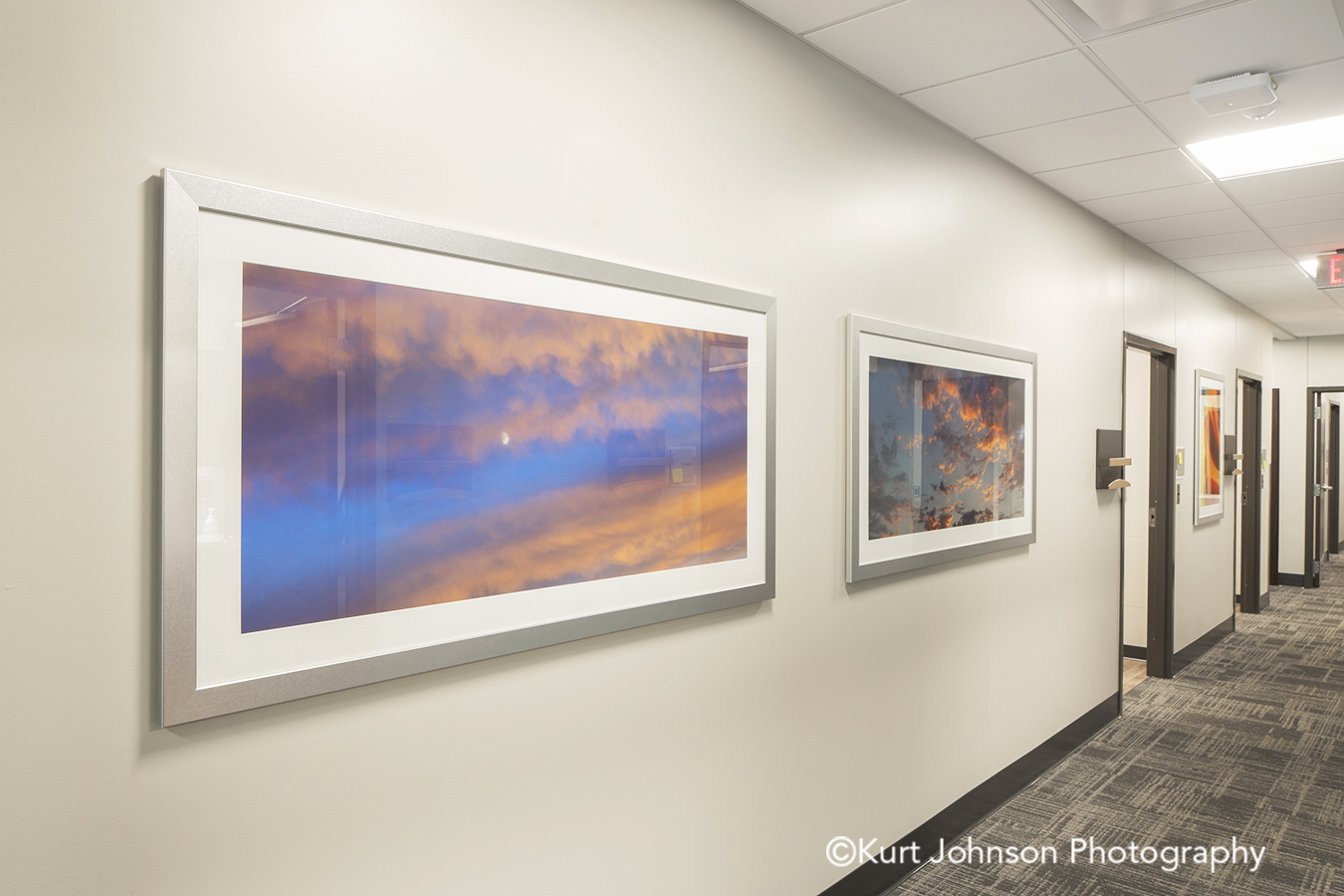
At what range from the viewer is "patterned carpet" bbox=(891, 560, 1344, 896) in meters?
2.46

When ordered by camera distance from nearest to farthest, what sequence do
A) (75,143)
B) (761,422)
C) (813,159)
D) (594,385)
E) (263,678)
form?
Answer: (75,143)
(263,678)
(594,385)
(761,422)
(813,159)

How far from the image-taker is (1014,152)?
2867 mm

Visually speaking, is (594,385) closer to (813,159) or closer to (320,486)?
(320,486)

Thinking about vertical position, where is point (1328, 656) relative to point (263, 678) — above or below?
below

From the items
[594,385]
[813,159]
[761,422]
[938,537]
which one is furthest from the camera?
[938,537]

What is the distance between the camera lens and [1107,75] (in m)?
2.23

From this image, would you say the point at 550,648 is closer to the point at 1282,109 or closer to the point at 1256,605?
the point at 1282,109

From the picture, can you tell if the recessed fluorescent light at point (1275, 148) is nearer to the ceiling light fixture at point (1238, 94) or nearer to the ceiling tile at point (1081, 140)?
the ceiling tile at point (1081, 140)

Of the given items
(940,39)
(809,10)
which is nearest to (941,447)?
(940,39)

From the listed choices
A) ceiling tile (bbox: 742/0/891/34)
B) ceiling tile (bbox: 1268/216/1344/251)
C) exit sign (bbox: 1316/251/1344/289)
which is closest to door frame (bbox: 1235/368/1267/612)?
exit sign (bbox: 1316/251/1344/289)

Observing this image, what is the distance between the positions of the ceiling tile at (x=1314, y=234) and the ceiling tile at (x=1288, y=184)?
58cm

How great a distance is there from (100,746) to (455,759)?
0.51m

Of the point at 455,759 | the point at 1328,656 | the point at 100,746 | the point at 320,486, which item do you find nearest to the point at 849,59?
the point at 320,486

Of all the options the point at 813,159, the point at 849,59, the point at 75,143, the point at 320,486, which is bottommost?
the point at 320,486
